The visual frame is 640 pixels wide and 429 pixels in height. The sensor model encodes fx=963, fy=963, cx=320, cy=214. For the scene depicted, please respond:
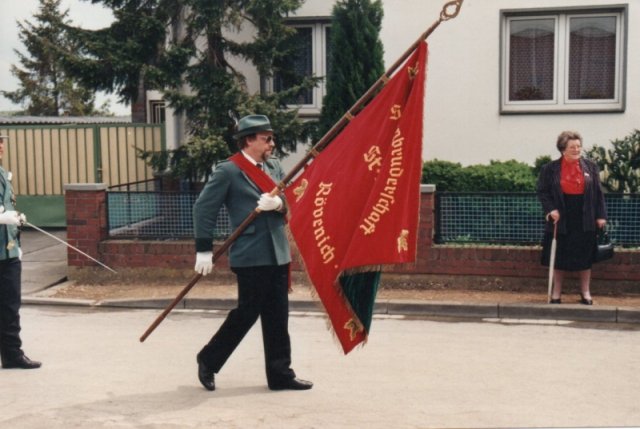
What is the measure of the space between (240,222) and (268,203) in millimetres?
368

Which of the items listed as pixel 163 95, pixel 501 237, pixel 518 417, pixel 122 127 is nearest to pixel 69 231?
pixel 163 95

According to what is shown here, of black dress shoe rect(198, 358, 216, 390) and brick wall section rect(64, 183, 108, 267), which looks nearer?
black dress shoe rect(198, 358, 216, 390)

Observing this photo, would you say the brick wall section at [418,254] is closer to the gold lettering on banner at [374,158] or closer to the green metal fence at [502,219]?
the green metal fence at [502,219]

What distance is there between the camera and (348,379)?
698 centimetres

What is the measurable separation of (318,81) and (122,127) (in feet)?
11.8

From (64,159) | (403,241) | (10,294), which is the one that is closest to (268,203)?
(403,241)

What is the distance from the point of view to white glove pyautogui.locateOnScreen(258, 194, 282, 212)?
21.1ft

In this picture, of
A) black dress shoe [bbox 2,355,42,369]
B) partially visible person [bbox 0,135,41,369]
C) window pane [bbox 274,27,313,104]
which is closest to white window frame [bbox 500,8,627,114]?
window pane [bbox 274,27,313,104]

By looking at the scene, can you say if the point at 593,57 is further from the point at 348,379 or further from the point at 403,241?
the point at 403,241

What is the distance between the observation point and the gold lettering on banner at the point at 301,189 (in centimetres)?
636

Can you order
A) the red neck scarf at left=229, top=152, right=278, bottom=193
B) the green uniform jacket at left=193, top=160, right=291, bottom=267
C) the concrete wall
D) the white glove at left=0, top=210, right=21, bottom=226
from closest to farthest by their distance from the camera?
the green uniform jacket at left=193, top=160, right=291, bottom=267 → the red neck scarf at left=229, top=152, right=278, bottom=193 → the white glove at left=0, top=210, right=21, bottom=226 → the concrete wall

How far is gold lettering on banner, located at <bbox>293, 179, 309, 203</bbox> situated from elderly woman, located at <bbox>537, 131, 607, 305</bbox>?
3889 millimetres

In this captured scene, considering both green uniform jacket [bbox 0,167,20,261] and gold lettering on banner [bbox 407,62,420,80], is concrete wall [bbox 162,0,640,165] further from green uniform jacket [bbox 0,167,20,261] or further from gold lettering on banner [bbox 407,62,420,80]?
gold lettering on banner [bbox 407,62,420,80]

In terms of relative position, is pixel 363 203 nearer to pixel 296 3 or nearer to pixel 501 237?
pixel 501 237
